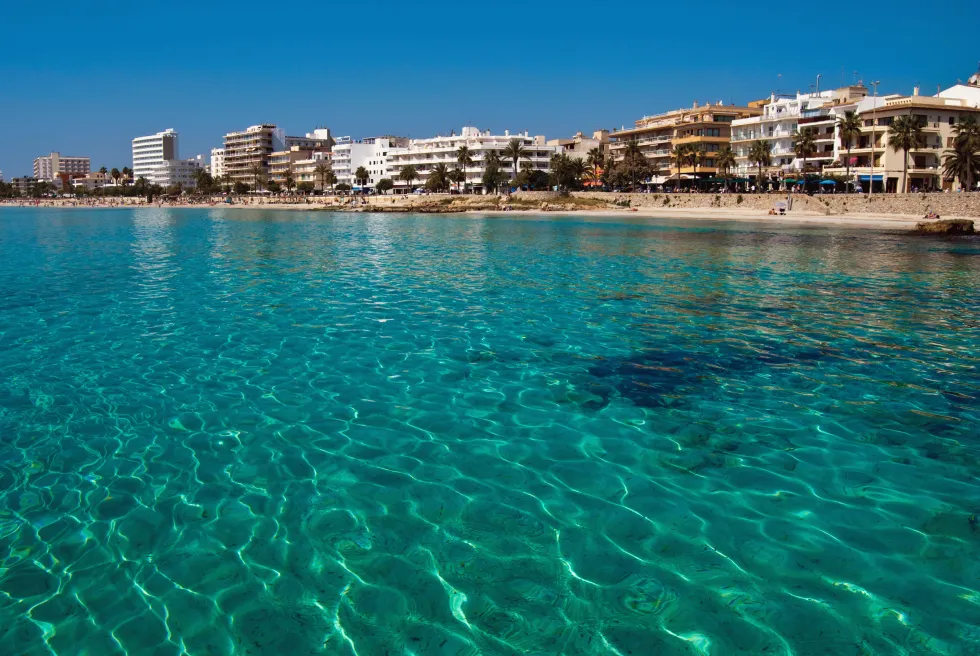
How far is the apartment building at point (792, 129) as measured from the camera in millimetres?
94875

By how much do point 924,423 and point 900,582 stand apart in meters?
5.22

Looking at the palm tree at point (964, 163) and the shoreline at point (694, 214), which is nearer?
the shoreline at point (694, 214)

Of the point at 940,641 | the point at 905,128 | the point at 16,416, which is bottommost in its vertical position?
the point at 940,641

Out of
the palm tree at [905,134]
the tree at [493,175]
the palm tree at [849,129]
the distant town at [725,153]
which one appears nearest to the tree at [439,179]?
the distant town at [725,153]

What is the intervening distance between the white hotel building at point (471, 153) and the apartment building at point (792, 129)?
4707 cm

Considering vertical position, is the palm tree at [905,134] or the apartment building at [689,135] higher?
the apartment building at [689,135]

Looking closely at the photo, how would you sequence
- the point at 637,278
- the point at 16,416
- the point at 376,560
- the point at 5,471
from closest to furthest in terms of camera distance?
1. the point at 376,560
2. the point at 5,471
3. the point at 16,416
4. the point at 637,278

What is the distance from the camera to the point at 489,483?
8.55 m

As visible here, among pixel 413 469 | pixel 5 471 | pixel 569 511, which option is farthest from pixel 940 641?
pixel 5 471

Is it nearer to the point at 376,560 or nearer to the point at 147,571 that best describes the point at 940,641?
the point at 376,560

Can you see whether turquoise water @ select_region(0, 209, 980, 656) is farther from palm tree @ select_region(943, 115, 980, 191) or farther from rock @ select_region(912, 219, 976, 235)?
palm tree @ select_region(943, 115, 980, 191)

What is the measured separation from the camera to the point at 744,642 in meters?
5.64

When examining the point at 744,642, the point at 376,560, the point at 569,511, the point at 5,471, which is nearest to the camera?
the point at 744,642

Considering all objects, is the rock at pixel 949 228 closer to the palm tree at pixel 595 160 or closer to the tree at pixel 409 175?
the palm tree at pixel 595 160
